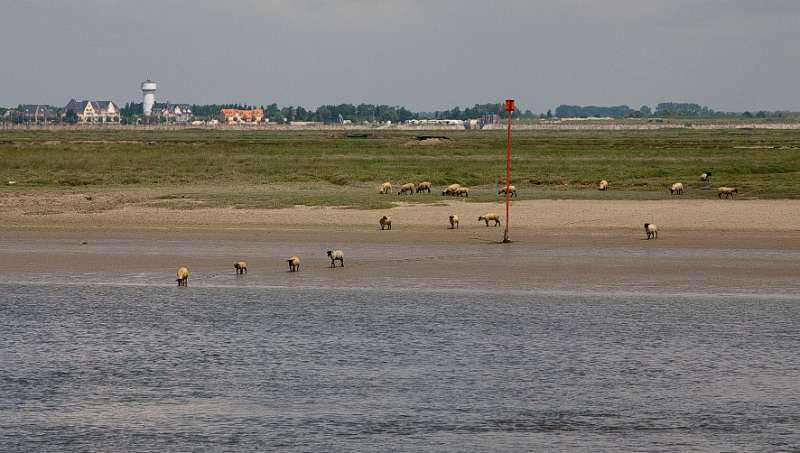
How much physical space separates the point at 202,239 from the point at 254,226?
3.42 m

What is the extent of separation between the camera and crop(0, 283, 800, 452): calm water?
45.3 ft

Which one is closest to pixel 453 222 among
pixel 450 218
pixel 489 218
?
pixel 450 218

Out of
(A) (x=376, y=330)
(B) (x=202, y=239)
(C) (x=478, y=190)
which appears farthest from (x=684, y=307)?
(C) (x=478, y=190)

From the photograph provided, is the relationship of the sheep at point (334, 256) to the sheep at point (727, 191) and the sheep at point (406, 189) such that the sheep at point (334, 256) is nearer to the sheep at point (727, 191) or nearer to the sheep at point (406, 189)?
the sheep at point (406, 189)

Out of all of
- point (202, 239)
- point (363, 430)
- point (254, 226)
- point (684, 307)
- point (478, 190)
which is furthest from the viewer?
point (478, 190)

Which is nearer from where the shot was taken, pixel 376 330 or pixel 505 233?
pixel 376 330

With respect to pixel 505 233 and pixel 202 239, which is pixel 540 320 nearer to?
pixel 505 233

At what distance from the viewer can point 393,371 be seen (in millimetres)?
17172

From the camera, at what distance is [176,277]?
88.4 ft

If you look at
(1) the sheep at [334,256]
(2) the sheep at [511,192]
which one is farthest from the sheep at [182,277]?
(2) the sheep at [511,192]

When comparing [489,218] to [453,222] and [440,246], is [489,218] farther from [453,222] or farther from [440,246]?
[440,246]

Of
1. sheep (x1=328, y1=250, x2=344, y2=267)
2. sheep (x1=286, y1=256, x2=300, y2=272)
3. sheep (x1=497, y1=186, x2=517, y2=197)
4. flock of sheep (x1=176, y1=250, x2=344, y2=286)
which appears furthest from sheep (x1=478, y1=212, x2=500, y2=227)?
sheep (x1=286, y1=256, x2=300, y2=272)

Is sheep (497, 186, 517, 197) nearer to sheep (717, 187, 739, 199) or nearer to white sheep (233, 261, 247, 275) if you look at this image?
sheep (717, 187, 739, 199)

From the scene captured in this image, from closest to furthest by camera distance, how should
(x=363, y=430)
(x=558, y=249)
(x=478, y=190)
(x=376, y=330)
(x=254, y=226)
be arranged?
(x=363, y=430), (x=376, y=330), (x=558, y=249), (x=254, y=226), (x=478, y=190)
